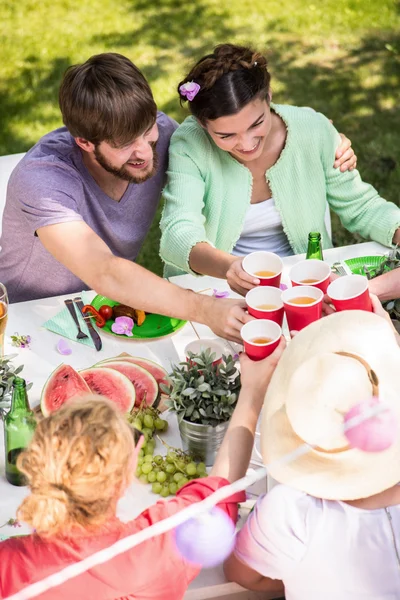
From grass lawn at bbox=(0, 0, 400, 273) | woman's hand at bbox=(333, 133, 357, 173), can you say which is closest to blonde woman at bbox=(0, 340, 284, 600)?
woman's hand at bbox=(333, 133, 357, 173)

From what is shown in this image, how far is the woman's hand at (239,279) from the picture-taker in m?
2.73

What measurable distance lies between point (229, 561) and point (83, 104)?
6.13ft

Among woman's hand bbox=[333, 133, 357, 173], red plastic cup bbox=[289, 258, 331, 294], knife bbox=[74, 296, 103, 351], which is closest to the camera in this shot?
red plastic cup bbox=[289, 258, 331, 294]

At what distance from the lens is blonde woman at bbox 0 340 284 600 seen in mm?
1857

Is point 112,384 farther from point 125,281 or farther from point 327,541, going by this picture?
point 327,541

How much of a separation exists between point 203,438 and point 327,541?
21.4 inches

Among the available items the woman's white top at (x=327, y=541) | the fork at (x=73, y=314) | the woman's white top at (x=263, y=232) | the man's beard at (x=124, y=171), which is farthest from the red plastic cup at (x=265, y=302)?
the woman's white top at (x=263, y=232)

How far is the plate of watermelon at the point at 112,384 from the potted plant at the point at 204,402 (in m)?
0.20

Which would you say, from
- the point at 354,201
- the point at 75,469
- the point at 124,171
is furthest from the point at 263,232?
the point at 75,469

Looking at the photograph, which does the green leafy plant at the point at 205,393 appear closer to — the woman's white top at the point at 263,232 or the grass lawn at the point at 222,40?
the woman's white top at the point at 263,232

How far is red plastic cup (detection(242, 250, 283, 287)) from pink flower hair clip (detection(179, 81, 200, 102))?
2.95 feet

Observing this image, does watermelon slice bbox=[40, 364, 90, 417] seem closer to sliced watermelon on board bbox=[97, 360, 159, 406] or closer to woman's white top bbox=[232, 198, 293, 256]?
sliced watermelon on board bbox=[97, 360, 159, 406]

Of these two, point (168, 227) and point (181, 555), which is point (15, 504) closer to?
point (181, 555)

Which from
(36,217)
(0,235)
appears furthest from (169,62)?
(36,217)
